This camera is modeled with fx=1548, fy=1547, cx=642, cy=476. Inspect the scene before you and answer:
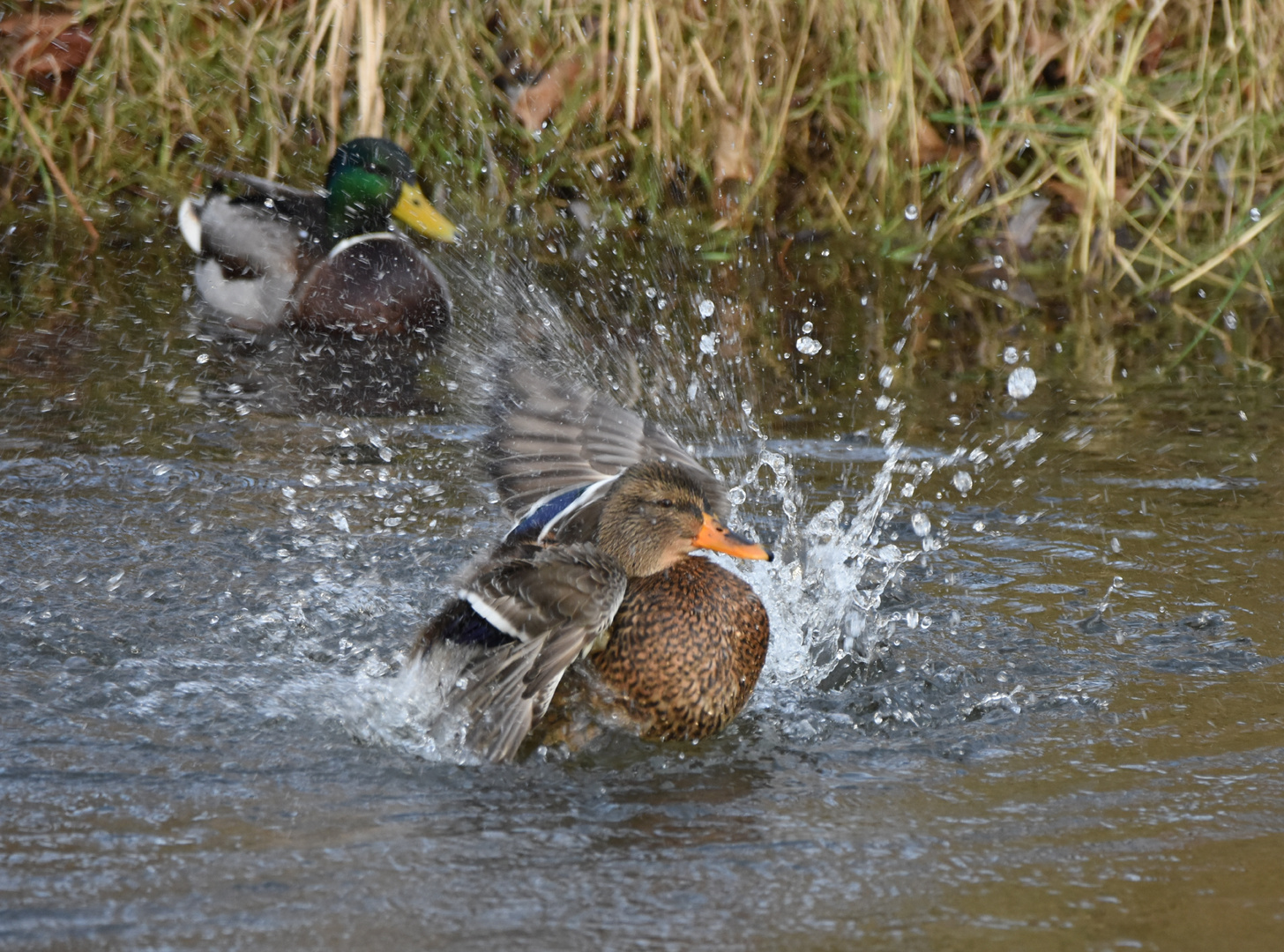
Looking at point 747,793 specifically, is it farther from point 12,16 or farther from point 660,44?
point 12,16

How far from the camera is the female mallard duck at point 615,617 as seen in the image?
2812 millimetres

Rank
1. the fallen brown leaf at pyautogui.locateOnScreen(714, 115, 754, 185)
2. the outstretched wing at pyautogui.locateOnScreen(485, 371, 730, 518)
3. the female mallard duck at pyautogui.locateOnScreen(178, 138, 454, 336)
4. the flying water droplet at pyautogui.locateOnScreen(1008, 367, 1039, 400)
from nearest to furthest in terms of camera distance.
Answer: the outstretched wing at pyautogui.locateOnScreen(485, 371, 730, 518)
the flying water droplet at pyautogui.locateOnScreen(1008, 367, 1039, 400)
the female mallard duck at pyautogui.locateOnScreen(178, 138, 454, 336)
the fallen brown leaf at pyautogui.locateOnScreen(714, 115, 754, 185)

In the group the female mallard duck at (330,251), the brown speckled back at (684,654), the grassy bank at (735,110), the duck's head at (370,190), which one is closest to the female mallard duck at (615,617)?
the brown speckled back at (684,654)

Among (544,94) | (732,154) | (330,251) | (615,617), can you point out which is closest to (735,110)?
(732,154)

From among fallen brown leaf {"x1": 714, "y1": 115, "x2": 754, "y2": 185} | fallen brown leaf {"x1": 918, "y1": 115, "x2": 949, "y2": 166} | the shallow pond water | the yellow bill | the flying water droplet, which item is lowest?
the shallow pond water

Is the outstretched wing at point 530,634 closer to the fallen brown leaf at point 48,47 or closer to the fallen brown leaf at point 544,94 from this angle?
the fallen brown leaf at point 544,94

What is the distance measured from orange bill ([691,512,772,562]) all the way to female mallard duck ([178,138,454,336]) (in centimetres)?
293

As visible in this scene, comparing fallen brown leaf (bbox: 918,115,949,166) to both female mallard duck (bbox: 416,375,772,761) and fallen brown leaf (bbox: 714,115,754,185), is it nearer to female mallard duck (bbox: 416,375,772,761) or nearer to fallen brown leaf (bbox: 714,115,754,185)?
fallen brown leaf (bbox: 714,115,754,185)

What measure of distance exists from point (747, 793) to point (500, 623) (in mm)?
551

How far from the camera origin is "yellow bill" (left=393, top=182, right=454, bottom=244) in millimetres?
6438

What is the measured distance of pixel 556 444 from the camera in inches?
143

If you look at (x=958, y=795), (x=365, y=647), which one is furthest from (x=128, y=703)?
(x=958, y=795)

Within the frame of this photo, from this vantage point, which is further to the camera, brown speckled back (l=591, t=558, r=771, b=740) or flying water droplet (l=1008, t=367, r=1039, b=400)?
flying water droplet (l=1008, t=367, r=1039, b=400)

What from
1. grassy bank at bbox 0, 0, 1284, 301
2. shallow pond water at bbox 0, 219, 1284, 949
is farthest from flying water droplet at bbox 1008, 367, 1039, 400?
grassy bank at bbox 0, 0, 1284, 301
